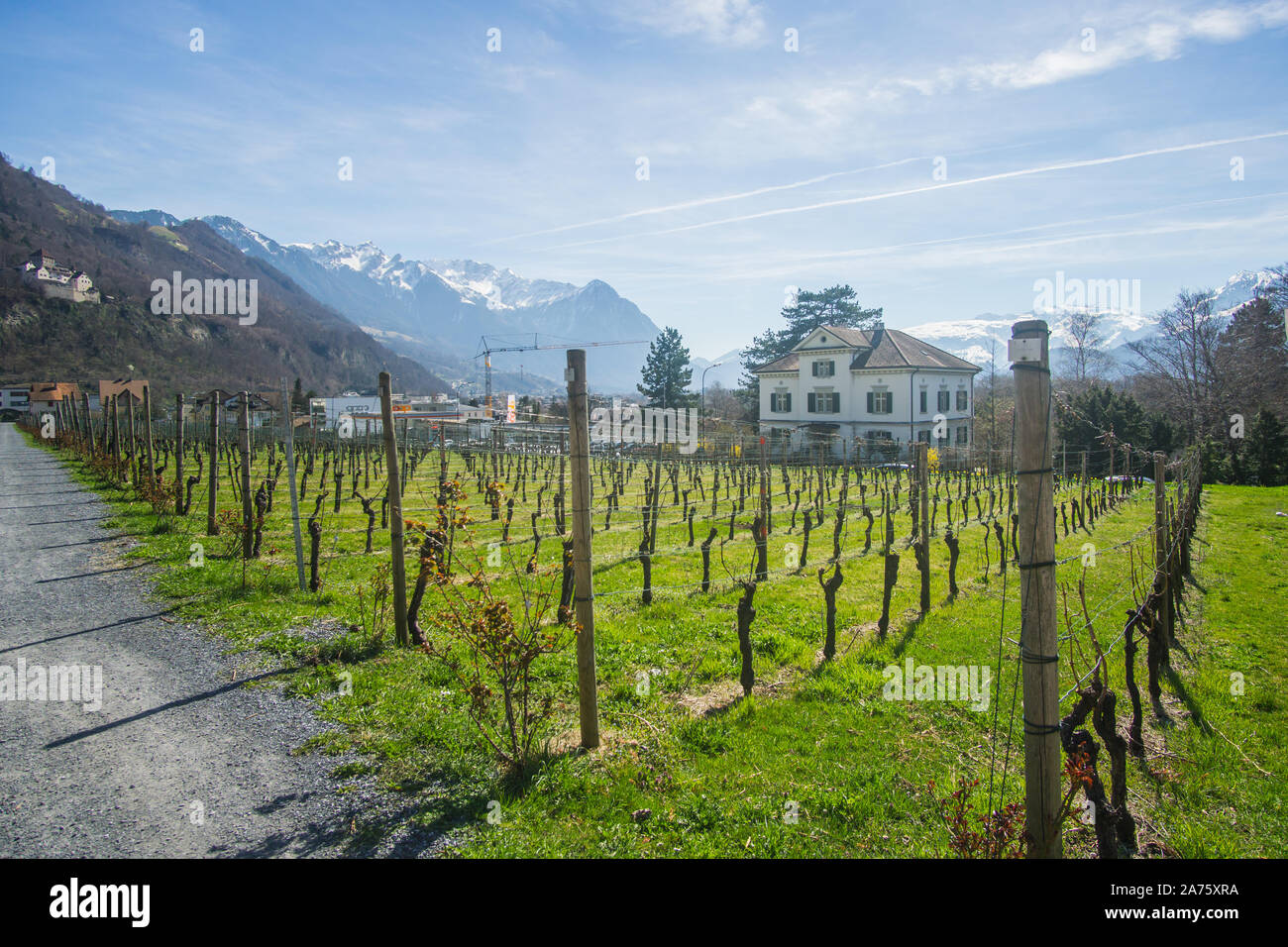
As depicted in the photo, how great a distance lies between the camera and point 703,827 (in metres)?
3.92

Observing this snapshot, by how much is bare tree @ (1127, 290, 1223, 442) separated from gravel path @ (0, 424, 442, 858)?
41073mm

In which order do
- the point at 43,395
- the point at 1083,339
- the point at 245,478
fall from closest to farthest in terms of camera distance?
the point at 245,478, the point at 1083,339, the point at 43,395

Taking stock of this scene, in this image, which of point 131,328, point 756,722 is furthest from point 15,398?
point 756,722

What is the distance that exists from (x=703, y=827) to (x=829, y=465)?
34.0m

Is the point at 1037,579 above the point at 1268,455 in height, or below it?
below

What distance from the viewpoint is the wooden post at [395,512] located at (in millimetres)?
6715

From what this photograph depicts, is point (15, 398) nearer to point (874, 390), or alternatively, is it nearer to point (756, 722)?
point (874, 390)

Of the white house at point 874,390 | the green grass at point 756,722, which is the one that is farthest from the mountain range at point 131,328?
the green grass at point 756,722

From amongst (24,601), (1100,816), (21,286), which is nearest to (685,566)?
(1100,816)

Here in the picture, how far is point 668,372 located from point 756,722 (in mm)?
49406

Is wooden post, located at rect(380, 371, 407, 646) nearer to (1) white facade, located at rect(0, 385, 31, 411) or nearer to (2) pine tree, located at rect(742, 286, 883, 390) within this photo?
(2) pine tree, located at rect(742, 286, 883, 390)

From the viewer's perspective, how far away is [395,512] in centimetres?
670

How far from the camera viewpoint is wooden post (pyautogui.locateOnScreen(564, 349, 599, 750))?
182 inches

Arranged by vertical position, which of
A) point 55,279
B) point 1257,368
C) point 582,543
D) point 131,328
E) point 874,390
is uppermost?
point 55,279
